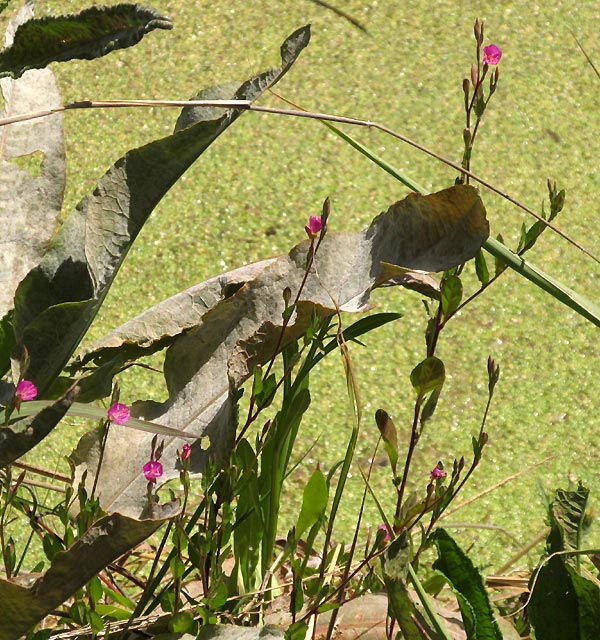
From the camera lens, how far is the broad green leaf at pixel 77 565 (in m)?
0.63

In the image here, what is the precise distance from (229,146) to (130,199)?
98cm

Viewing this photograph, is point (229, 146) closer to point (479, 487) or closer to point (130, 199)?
point (479, 487)

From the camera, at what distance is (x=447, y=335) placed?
1532mm

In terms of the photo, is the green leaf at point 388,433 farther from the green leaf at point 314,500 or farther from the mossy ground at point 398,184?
the mossy ground at point 398,184

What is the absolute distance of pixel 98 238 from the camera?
76 cm

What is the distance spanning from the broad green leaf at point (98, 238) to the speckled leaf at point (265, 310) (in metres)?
0.09

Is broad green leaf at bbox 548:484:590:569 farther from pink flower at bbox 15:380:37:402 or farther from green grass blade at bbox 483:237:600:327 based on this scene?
pink flower at bbox 15:380:37:402

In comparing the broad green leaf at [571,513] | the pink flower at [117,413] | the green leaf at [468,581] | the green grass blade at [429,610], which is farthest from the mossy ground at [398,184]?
the pink flower at [117,413]

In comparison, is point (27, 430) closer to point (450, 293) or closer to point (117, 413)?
point (117, 413)

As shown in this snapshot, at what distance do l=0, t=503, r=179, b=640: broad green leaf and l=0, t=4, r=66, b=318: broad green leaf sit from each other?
0.32m

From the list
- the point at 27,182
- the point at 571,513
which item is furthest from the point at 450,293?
the point at 27,182

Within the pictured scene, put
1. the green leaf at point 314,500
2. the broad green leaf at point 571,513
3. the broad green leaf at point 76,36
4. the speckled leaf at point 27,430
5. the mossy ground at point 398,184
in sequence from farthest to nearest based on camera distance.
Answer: the mossy ground at point 398,184 < the broad green leaf at point 571,513 < the green leaf at point 314,500 < the broad green leaf at point 76,36 < the speckled leaf at point 27,430

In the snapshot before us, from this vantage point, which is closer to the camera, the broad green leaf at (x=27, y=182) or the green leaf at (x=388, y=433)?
the green leaf at (x=388, y=433)

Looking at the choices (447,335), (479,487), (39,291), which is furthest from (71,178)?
(39,291)
